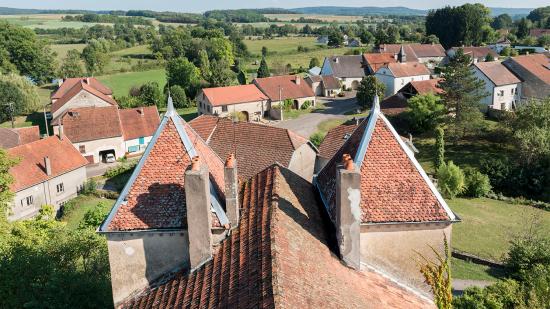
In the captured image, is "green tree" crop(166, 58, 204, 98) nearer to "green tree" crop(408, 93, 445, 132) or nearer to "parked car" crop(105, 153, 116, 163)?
"parked car" crop(105, 153, 116, 163)

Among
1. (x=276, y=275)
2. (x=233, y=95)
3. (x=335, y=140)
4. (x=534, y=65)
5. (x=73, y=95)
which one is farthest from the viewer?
(x=233, y=95)

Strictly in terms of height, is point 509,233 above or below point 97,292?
below

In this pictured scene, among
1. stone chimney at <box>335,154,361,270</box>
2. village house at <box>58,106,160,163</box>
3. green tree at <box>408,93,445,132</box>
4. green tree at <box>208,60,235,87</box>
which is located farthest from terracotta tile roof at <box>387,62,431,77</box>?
stone chimney at <box>335,154,361,270</box>

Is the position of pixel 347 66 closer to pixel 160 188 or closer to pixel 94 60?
pixel 94 60

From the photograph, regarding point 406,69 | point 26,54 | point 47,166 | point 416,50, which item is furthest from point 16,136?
point 416,50

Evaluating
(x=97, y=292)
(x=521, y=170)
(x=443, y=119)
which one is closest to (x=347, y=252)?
(x=97, y=292)

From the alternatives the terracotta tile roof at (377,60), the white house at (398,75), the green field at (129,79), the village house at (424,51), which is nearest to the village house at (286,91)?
the white house at (398,75)

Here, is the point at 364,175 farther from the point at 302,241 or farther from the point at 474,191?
the point at 474,191

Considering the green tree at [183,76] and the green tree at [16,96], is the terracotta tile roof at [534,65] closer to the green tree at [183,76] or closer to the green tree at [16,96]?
the green tree at [183,76]
